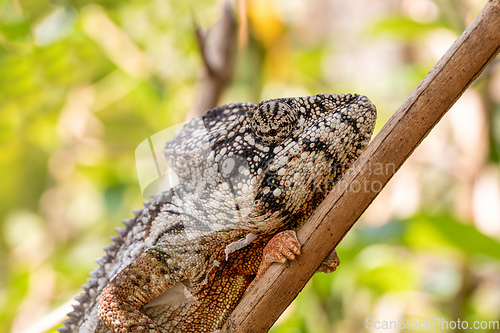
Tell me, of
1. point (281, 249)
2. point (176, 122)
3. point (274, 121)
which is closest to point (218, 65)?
point (176, 122)

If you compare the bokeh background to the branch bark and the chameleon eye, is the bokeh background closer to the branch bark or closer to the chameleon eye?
the branch bark

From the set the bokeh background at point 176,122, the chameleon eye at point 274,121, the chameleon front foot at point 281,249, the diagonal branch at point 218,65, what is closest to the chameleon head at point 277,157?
the chameleon eye at point 274,121

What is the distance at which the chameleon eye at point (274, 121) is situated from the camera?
5.48 ft

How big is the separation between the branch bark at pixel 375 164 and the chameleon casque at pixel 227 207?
81 millimetres

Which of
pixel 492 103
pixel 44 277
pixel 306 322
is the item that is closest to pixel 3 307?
pixel 44 277

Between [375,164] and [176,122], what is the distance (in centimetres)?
279

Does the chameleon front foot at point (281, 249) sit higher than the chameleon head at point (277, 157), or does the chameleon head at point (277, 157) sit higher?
the chameleon head at point (277, 157)

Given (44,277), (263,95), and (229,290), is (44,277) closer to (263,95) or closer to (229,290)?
(263,95)

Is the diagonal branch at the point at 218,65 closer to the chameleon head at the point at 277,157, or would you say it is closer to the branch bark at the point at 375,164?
the chameleon head at the point at 277,157

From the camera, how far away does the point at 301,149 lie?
1.64 metres

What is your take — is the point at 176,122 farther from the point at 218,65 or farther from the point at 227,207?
the point at 227,207

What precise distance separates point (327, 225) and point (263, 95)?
2.74 meters

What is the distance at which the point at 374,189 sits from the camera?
1.45m

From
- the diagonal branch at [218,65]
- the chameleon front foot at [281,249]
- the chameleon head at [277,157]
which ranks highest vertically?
the diagonal branch at [218,65]
